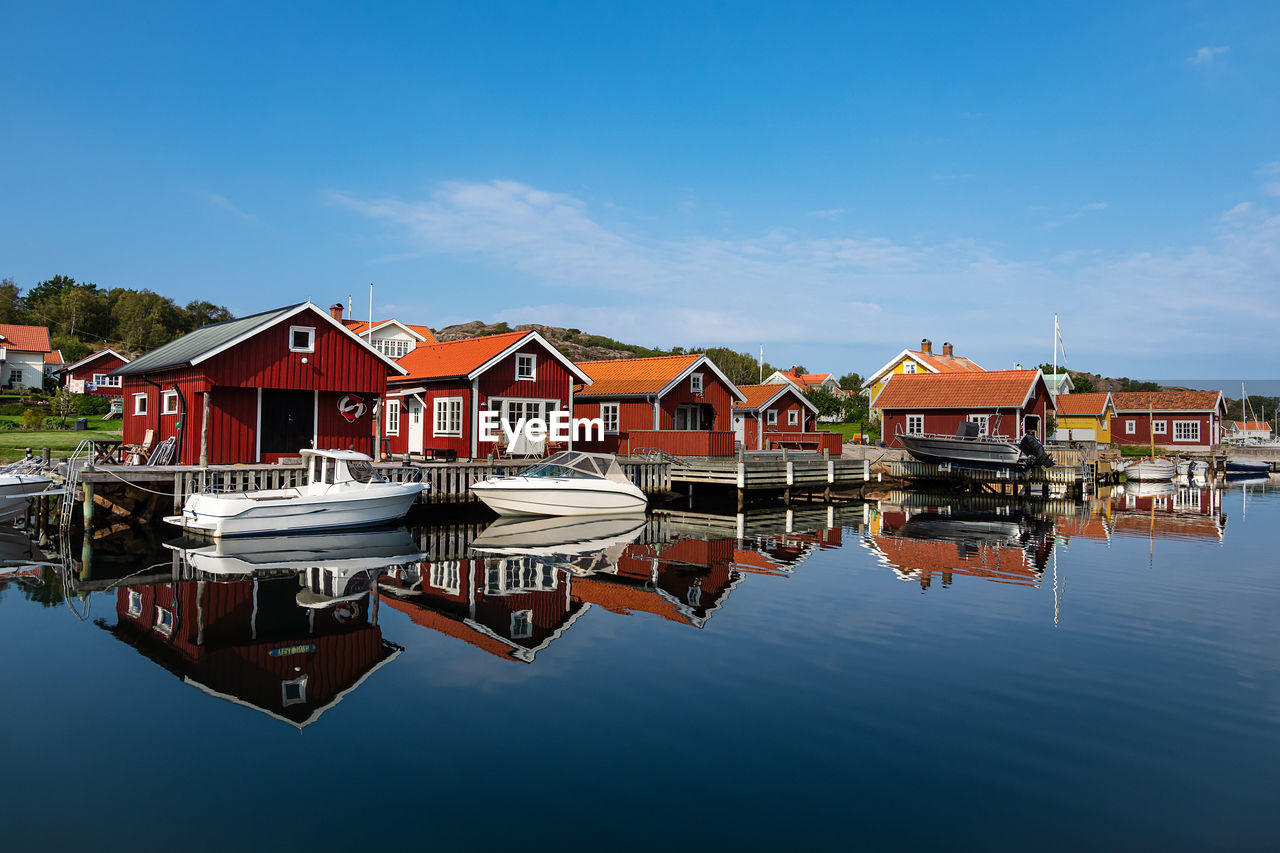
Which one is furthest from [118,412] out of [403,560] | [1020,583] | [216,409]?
[1020,583]

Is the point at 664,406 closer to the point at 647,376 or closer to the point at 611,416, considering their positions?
the point at 647,376

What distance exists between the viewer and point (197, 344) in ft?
82.1

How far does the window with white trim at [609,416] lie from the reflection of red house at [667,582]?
15090 mm

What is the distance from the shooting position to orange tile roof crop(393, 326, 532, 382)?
29.8 m

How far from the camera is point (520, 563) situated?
1702 cm

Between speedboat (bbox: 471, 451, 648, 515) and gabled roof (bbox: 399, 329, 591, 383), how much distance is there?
18.9 feet

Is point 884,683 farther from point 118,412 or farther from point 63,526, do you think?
point 118,412

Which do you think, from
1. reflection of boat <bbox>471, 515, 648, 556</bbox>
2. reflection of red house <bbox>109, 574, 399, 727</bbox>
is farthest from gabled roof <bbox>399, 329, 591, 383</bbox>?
reflection of red house <bbox>109, 574, 399, 727</bbox>

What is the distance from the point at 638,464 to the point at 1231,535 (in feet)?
59.7

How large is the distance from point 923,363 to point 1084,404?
41.7 ft

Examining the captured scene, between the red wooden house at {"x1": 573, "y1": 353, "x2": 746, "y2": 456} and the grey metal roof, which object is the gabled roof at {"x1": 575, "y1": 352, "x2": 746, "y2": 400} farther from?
the grey metal roof

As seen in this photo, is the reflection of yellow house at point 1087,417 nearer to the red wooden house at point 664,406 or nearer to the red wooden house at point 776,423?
the red wooden house at point 776,423

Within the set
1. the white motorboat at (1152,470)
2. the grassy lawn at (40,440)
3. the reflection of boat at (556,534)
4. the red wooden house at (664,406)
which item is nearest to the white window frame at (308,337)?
the reflection of boat at (556,534)

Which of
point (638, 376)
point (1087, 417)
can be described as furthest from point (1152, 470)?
point (638, 376)
